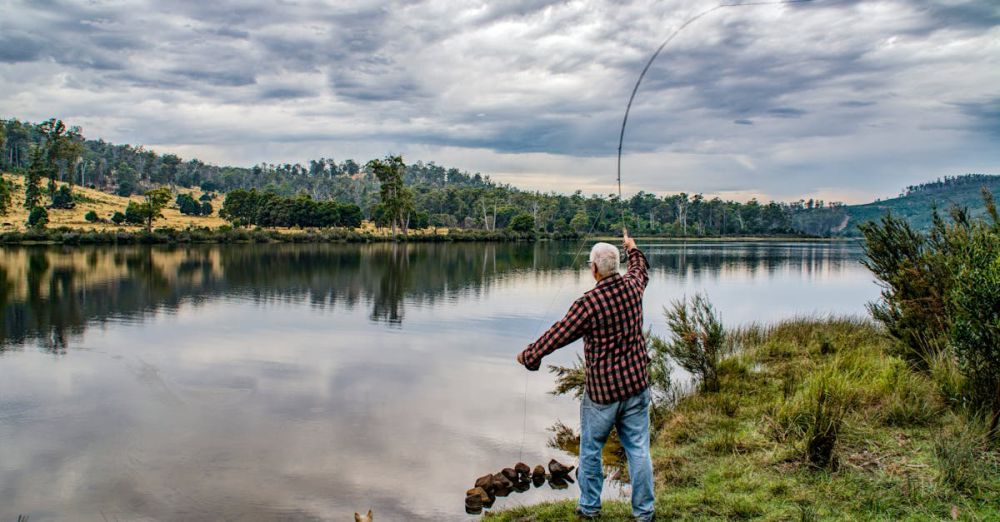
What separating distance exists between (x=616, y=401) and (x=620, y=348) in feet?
1.39

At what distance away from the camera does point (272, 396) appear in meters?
14.0

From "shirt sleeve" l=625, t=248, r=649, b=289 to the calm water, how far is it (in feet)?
12.3

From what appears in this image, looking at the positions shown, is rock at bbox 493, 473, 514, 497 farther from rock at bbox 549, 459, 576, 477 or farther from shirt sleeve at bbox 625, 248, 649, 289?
shirt sleeve at bbox 625, 248, 649, 289

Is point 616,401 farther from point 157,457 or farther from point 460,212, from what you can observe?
point 460,212

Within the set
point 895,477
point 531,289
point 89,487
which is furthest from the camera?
point 531,289

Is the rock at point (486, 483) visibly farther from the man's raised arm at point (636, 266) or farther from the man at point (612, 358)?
the man's raised arm at point (636, 266)

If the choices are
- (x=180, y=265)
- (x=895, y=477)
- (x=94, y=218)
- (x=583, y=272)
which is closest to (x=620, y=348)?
(x=895, y=477)

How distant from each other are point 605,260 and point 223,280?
38.7 meters

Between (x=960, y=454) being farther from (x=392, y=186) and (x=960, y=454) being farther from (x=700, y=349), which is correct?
(x=392, y=186)

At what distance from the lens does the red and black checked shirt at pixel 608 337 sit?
195 inches

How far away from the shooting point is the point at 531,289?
1428 inches

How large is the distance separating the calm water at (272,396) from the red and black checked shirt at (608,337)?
3.77 meters

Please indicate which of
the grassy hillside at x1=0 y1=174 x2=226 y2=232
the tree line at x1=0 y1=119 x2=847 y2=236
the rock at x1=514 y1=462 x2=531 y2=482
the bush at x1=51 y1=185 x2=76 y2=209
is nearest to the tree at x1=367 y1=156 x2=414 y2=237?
the tree line at x1=0 y1=119 x2=847 y2=236

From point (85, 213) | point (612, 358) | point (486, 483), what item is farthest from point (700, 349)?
point (85, 213)
